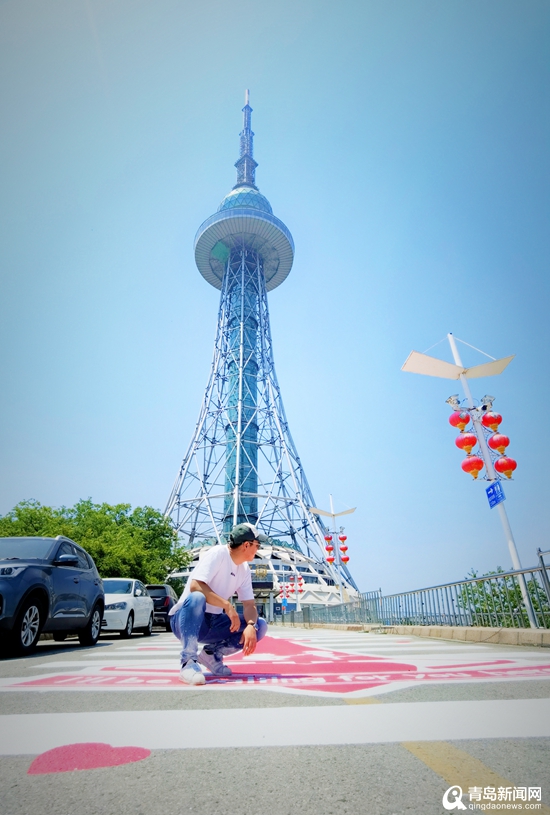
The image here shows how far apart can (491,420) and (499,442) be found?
51 centimetres

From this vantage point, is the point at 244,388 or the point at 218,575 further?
the point at 244,388

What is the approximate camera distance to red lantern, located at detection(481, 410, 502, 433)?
11.1 meters

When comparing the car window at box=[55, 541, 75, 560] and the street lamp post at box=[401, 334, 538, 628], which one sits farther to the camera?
the street lamp post at box=[401, 334, 538, 628]

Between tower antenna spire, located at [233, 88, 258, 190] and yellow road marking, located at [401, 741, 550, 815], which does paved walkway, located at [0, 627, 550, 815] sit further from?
tower antenna spire, located at [233, 88, 258, 190]

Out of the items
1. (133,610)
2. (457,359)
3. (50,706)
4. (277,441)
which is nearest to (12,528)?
(133,610)

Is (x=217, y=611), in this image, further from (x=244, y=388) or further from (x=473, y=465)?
(x=244, y=388)

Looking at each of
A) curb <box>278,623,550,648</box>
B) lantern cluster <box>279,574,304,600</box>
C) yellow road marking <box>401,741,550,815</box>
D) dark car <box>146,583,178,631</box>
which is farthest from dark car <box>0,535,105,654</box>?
lantern cluster <box>279,574,304,600</box>

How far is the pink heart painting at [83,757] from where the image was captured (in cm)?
143

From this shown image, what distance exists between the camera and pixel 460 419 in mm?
11273

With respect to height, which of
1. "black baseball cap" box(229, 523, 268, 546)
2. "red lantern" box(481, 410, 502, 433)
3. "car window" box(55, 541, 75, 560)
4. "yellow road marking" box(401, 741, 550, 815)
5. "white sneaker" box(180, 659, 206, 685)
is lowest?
"yellow road marking" box(401, 741, 550, 815)

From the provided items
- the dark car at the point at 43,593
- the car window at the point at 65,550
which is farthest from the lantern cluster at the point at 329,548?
the car window at the point at 65,550

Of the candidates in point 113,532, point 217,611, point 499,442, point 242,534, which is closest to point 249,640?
point 217,611

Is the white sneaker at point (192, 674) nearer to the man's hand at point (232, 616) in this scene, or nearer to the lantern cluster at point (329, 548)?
the man's hand at point (232, 616)

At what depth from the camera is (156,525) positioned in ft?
108
